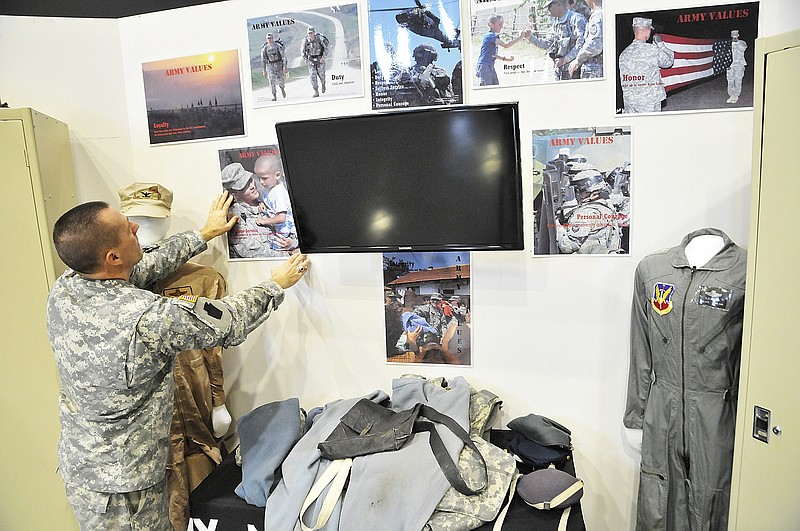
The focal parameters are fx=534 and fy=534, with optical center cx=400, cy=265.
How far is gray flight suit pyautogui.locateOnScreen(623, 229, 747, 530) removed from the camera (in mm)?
1794

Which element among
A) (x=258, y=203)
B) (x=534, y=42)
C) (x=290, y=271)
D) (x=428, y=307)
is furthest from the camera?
(x=258, y=203)

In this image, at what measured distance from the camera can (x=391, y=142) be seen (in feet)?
6.41

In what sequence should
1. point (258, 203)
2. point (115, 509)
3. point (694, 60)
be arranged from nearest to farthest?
point (115, 509) < point (694, 60) < point (258, 203)

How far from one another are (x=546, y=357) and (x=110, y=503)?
67.5 inches

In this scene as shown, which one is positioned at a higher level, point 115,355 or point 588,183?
point 588,183

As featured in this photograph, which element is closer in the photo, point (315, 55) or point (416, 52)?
point (416, 52)

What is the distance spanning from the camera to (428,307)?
2.31 metres

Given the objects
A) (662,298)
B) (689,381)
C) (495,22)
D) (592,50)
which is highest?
(495,22)

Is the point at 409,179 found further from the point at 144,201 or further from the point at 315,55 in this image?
the point at 144,201

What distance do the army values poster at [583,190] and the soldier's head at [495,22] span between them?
17.0 inches

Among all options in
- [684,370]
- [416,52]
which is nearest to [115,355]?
[416,52]

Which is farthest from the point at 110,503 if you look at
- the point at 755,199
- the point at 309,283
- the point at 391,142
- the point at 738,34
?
the point at 738,34

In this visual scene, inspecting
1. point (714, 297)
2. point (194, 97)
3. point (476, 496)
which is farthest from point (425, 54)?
point (476, 496)

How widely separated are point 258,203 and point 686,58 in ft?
5.97
